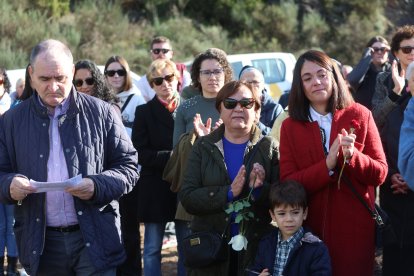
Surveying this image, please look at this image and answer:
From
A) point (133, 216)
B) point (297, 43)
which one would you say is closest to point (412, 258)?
point (133, 216)

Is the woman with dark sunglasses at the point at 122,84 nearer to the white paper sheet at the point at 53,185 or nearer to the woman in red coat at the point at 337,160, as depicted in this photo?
the woman in red coat at the point at 337,160

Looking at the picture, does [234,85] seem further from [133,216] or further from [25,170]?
[133,216]

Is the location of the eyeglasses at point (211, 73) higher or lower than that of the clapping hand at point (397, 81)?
→ higher

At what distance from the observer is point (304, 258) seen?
432cm

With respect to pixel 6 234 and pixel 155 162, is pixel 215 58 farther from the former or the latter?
pixel 6 234

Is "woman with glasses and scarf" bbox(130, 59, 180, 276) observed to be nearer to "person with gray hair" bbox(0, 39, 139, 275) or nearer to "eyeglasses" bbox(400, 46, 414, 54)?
"person with gray hair" bbox(0, 39, 139, 275)

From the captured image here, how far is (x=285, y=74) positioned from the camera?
1593 cm

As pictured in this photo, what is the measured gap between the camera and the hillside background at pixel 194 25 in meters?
20.0

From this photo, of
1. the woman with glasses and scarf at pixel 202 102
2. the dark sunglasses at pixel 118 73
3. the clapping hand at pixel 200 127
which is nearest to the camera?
the clapping hand at pixel 200 127

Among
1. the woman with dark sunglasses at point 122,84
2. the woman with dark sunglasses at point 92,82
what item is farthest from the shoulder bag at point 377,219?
the woman with dark sunglasses at point 122,84

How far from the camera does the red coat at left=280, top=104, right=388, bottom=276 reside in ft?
14.2

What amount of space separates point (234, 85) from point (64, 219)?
1432 millimetres

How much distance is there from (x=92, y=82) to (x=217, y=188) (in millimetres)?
2103

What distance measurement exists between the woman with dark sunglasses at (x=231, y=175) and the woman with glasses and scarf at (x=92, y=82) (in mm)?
1620
